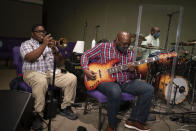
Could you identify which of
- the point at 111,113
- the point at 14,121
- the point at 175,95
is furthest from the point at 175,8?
the point at 14,121

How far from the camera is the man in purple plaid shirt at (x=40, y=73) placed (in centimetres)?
237

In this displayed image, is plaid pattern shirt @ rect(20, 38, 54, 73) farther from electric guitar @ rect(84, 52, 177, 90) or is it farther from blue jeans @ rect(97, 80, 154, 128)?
blue jeans @ rect(97, 80, 154, 128)

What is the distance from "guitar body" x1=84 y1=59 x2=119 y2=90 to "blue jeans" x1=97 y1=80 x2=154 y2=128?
75 mm

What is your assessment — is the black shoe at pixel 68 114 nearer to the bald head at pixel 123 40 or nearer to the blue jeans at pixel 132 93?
the blue jeans at pixel 132 93

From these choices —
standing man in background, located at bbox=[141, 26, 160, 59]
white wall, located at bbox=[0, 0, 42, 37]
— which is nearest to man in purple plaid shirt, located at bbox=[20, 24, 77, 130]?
standing man in background, located at bbox=[141, 26, 160, 59]

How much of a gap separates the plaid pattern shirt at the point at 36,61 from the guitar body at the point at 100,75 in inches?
29.2

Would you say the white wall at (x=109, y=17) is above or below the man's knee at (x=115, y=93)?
above

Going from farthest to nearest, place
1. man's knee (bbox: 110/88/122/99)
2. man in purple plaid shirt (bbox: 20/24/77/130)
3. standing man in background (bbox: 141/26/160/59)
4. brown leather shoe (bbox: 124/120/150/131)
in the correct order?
standing man in background (bbox: 141/26/160/59) → brown leather shoe (bbox: 124/120/150/131) → man in purple plaid shirt (bbox: 20/24/77/130) → man's knee (bbox: 110/88/122/99)

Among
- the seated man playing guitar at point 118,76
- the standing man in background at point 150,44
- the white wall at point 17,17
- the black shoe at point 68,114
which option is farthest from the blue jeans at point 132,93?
the white wall at point 17,17

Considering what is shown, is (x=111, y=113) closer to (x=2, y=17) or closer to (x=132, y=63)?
(x=132, y=63)

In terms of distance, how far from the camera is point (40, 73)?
262 centimetres

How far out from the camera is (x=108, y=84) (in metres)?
2.36

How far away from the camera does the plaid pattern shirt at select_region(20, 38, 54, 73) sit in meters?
2.53

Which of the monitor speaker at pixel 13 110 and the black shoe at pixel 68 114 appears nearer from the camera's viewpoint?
the monitor speaker at pixel 13 110
